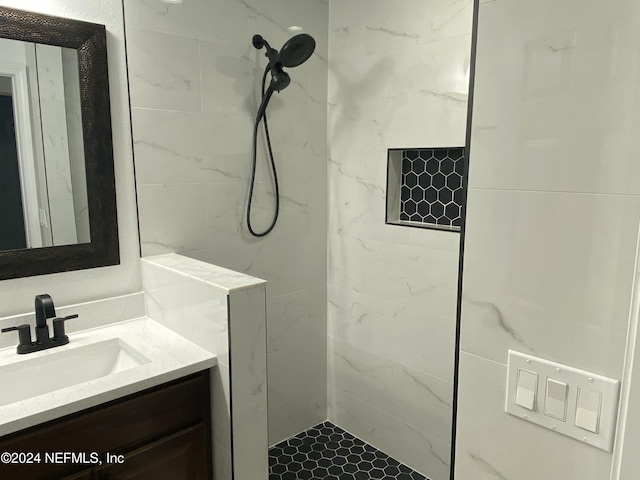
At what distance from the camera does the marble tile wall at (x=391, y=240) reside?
2.02m

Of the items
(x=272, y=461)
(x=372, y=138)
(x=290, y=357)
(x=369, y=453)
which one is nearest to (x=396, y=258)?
(x=372, y=138)

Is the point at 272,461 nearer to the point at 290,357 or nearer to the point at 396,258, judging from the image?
the point at 290,357

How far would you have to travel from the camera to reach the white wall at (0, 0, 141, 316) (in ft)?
5.39

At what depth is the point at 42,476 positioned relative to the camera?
1263 mm

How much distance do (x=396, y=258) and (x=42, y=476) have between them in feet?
5.28

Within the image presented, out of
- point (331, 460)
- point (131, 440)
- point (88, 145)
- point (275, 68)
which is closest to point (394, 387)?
point (331, 460)

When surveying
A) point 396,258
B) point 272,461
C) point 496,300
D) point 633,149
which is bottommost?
point 272,461

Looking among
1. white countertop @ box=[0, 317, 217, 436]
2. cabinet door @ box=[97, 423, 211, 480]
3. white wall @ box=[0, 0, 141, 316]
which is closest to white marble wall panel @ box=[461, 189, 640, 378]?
white countertop @ box=[0, 317, 217, 436]

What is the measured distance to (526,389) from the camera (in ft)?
3.00

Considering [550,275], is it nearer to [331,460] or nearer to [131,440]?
[131,440]

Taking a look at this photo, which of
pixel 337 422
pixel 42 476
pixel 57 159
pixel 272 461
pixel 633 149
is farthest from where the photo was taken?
pixel 337 422

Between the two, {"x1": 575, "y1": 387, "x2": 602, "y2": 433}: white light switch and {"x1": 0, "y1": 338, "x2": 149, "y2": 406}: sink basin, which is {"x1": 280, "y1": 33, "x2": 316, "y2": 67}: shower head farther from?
{"x1": 575, "y1": 387, "x2": 602, "y2": 433}: white light switch

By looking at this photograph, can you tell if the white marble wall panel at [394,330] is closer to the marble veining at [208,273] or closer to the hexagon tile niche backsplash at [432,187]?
the hexagon tile niche backsplash at [432,187]

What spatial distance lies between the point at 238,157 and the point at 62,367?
3.65ft
